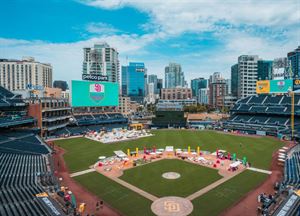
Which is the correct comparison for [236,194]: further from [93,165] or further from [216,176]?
[93,165]

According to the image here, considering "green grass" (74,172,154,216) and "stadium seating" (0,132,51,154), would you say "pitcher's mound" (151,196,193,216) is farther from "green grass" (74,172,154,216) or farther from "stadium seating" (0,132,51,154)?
"stadium seating" (0,132,51,154)

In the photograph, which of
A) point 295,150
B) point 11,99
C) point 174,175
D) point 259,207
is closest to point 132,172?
point 174,175

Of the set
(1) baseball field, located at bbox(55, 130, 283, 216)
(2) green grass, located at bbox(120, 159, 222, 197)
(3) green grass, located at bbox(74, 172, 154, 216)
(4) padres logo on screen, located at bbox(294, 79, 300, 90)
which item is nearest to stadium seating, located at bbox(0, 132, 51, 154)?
(1) baseball field, located at bbox(55, 130, 283, 216)

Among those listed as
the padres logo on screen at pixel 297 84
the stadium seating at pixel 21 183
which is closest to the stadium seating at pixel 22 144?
the stadium seating at pixel 21 183

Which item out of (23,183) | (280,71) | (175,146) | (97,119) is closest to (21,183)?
(23,183)

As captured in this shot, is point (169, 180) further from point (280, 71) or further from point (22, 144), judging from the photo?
point (280, 71)

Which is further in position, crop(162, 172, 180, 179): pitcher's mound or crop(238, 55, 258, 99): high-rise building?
crop(238, 55, 258, 99): high-rise building
